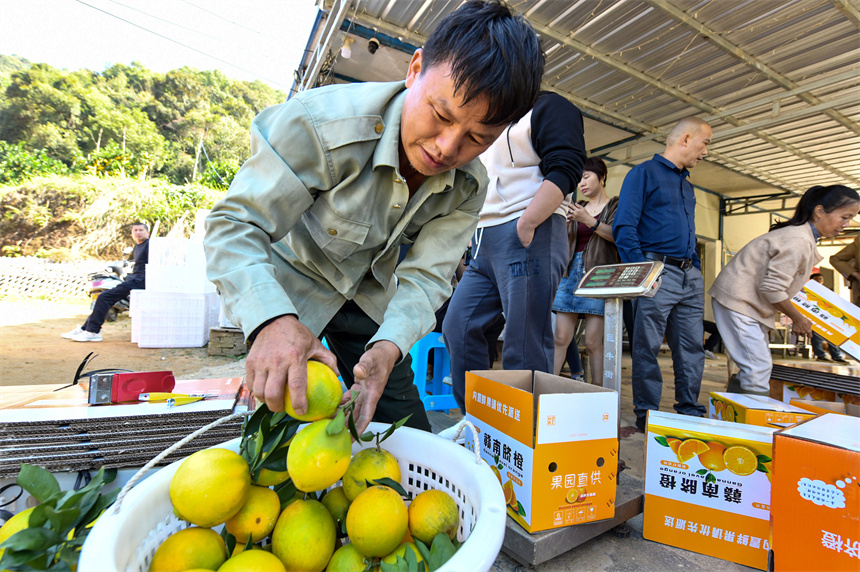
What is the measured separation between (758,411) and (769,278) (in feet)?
4.96

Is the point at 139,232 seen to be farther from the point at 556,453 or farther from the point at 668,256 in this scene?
the point at 556,453

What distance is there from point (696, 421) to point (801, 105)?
6.52 m

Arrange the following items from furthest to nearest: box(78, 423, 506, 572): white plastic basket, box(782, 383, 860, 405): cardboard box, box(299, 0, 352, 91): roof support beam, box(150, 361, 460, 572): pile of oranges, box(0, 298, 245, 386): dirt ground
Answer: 1. box(0, 298, 245, 386): dirt ground
2. box(299, 0, 352, 91): roof support beam
3. box(782, 383, 860, 405): cardboard box
4. box(150, 361, 460, 572): pile of oranges
5. box(78, 423, 506, 572): white plastic basket

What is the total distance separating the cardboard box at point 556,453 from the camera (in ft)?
4.57

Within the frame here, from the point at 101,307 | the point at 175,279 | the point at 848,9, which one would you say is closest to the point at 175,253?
the point at 175,279

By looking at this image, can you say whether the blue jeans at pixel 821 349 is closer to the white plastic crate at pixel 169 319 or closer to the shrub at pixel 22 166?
the white plastic crate at pixel 169 319

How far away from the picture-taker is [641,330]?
2910 millimetres

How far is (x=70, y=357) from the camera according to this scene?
5.13m

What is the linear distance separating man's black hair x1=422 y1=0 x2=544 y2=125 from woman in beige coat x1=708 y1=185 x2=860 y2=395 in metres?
2.90

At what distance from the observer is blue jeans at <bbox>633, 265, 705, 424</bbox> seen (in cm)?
286

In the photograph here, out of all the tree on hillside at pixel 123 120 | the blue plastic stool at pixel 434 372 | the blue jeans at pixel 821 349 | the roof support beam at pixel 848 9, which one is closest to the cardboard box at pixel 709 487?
the blue plastic stool at pixel 434 372

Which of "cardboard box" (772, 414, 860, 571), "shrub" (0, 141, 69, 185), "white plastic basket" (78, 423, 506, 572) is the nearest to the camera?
"white plastic basket" (78, 423, 506, 572)

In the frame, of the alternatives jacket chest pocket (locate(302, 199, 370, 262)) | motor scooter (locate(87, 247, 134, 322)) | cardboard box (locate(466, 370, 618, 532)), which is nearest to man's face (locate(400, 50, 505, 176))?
jacket chest pocket (locate(302, 199, 370, 262))

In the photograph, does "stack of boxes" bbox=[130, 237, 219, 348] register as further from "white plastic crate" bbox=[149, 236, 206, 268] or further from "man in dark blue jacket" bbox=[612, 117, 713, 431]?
"man in dark blue jacket" bbox=[612, 117, 713, 431]
